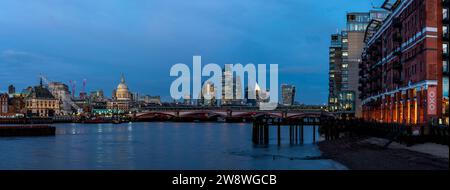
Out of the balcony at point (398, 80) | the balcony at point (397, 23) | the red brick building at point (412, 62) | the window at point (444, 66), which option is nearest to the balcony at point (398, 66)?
the red brick building at point (412, 62)

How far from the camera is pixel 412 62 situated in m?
70.9

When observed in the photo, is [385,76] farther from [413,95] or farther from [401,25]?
[413,95]

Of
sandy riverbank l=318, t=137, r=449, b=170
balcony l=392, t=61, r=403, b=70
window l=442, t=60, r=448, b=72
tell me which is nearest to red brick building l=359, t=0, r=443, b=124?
balcony l=392, t=61, r=403, b=70

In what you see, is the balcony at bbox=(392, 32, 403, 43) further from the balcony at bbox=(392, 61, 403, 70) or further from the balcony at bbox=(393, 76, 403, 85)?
the balcony at bbox=(393, 76, 403, 85)

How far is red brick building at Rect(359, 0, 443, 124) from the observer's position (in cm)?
6359

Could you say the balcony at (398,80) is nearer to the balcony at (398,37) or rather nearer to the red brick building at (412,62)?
the red brick building at (412,62)

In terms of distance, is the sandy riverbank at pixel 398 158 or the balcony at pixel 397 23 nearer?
the sandy riverbank at pixel 398 158

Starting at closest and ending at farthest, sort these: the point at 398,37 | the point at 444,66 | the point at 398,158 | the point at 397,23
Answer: the point at 398,158, the point at 444,66, the point at 398,37, the point at 397,23

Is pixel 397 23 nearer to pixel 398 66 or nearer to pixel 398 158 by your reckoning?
pixel 398 66

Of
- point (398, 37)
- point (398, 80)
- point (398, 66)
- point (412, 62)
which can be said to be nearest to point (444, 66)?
point (412, 62)

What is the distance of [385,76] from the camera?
95.6 m

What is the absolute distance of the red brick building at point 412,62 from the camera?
63594 millimetres
